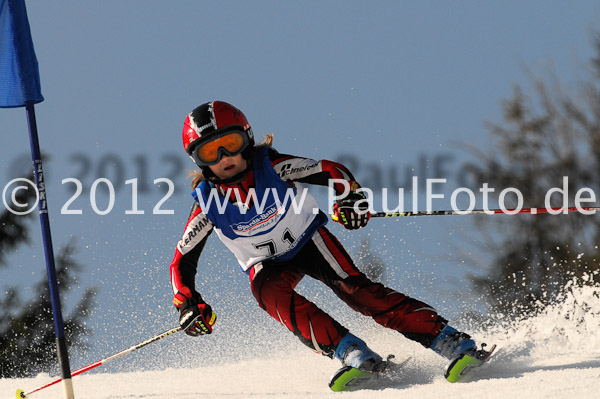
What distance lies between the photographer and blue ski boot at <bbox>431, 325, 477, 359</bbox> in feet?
13.4

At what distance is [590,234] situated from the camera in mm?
12125

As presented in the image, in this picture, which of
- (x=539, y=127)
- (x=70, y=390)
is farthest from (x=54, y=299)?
(x=539, y=127)

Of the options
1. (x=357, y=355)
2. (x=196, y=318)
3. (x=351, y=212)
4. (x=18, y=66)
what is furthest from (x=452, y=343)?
(x=18, y=66)

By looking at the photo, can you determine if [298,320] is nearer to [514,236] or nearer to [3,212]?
[514,236]

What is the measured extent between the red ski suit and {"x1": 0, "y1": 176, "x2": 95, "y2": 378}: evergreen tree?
31.3 feet

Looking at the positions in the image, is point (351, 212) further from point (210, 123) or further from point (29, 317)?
point (29, 317)

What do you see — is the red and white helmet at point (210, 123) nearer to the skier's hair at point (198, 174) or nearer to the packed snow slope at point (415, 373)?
the skier's hair at point (198, 174)

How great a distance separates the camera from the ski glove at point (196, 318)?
4273 millimetres

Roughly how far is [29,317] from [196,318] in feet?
36.6

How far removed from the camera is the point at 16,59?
5152mm

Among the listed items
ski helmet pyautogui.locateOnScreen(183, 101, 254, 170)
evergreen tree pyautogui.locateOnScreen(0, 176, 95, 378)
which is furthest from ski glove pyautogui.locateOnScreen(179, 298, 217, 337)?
evergreen tree pyautogui.locateOnScreen(0, 176, 95, 378)

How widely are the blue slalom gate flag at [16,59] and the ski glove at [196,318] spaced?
2018mm

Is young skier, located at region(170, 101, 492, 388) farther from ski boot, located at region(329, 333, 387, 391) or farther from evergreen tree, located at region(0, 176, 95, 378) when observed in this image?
evergreen tree, located at region(0, 176, 95, 378)

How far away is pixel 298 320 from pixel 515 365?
1.41 m
